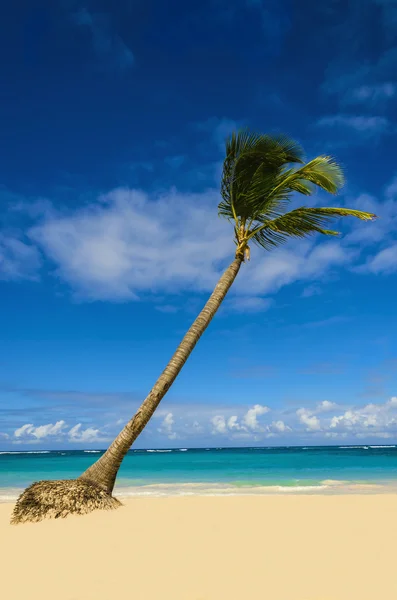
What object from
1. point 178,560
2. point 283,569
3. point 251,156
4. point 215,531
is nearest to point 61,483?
point 215,531

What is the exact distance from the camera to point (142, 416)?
9.10 meters

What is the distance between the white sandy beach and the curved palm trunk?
0.76 meters

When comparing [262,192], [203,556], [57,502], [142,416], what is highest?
[262,192]

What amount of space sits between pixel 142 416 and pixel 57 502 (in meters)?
2.07

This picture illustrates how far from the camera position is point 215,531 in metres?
7.27

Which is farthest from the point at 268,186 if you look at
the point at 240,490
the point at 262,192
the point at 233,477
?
the point at 233,477

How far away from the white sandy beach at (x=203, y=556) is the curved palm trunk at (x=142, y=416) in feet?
2.51

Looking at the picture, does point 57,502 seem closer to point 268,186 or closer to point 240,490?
point 268,186

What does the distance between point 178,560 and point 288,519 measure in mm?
3326

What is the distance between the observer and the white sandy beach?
4.54 m

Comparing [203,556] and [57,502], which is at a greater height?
[57,502]

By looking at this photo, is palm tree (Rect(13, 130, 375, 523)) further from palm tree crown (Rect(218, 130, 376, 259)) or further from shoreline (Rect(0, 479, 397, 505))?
shoreline (Rect(0, 479, 397, 505))

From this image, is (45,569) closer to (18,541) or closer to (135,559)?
(135,559)

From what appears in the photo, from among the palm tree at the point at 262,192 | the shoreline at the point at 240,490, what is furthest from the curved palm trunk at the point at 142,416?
the shoreline at the point at 240,490
